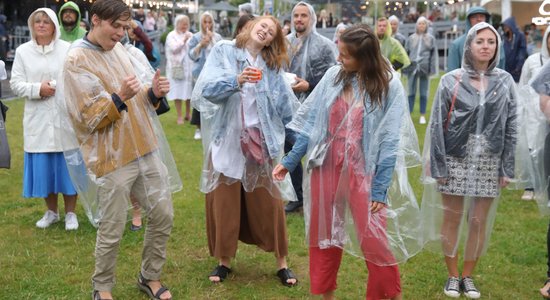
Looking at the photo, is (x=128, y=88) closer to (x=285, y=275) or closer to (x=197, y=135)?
(x=285, y=275)

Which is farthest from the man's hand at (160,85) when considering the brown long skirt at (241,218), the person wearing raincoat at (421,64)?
the person wearing raincoat at (421,64)

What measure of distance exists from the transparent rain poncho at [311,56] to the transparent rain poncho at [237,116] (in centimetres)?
135

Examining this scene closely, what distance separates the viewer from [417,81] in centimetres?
1105

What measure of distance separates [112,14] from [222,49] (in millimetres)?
729

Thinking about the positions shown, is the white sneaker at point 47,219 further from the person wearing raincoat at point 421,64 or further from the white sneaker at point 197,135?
the person wearing raincoat at point 421,64

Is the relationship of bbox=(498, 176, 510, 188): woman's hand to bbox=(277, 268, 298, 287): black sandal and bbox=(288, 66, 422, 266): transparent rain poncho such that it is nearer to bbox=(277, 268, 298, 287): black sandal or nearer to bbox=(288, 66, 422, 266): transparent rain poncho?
bbox=(288, 66, 422, 266): transparent rain poncho

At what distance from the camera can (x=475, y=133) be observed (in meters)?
3.66

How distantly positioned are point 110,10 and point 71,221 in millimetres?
2375

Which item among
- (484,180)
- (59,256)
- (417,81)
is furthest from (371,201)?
(417,81)

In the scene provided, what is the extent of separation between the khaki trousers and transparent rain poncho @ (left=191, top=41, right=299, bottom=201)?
0.37 metres

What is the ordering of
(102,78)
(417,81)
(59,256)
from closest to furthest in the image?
(102,78)
(59,256)
(417,81)

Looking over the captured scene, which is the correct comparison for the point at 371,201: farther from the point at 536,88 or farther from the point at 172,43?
the point at 172,43

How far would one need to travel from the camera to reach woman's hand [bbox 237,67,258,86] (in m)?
3.54

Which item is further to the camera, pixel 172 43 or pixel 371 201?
pixel 172 43
